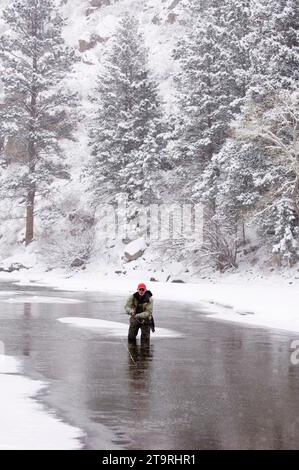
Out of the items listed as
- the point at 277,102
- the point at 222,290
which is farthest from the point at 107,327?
the point at 277,102

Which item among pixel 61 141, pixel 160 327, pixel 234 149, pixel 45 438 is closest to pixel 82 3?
pixel 61 141

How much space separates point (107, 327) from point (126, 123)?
25.8m

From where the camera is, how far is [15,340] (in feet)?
50.4

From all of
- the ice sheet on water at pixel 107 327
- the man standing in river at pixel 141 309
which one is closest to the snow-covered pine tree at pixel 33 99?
the ice sheet on water at pixel 107 327

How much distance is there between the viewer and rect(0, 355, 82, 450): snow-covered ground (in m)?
6.96

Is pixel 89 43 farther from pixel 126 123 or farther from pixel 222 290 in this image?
pixel 222 290

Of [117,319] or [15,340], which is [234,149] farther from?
[15,340]

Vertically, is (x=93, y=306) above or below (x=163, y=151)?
below

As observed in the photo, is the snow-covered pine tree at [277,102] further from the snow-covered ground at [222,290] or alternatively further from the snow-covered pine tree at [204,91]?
the snow-covered pine tree at [204,91]

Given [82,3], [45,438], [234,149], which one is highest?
[82,3]

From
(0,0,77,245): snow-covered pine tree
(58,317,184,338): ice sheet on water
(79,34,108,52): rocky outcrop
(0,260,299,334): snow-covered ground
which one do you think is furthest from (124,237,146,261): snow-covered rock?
(79,34,108,52): rocky outcrop

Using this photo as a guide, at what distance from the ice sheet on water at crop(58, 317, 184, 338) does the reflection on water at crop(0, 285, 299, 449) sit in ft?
1.44

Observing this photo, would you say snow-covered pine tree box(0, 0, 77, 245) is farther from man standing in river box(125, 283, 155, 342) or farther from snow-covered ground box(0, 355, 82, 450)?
snow-covered ground box(0, 355, 82, 450)

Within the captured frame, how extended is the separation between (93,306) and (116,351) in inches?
399
